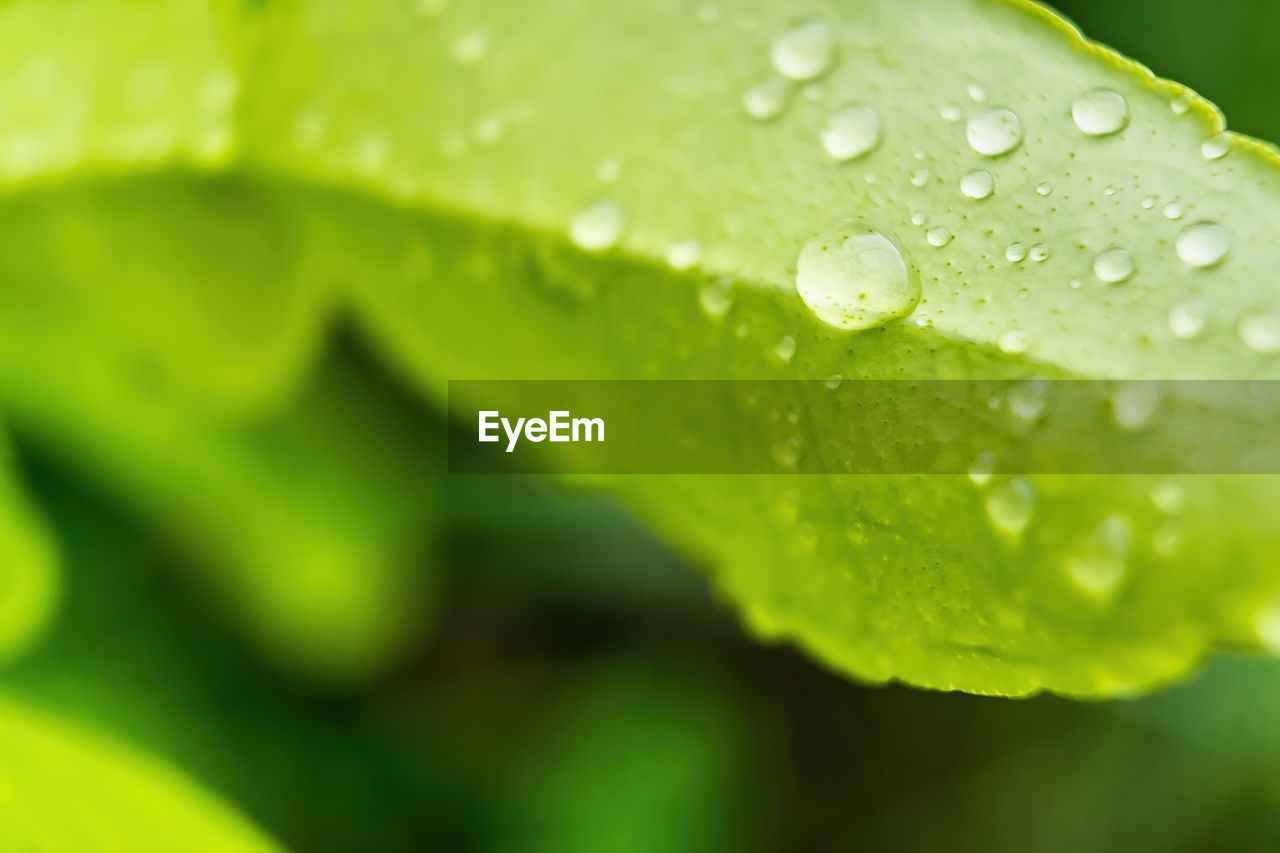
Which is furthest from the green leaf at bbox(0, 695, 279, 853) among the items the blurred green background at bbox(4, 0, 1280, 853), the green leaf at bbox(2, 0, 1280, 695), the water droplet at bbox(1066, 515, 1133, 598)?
the blurred green background at bbox(4, 0, 1280, 853)

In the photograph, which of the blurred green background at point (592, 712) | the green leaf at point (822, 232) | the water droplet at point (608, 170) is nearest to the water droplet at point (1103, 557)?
the green leaf at point (822, 232)

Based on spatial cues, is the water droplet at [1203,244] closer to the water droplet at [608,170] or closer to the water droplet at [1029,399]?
the water droplet at [1029,399]

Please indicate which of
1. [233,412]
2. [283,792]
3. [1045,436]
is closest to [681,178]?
[1045,436]

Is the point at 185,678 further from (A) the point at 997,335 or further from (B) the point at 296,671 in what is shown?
(A) the point at 997,335

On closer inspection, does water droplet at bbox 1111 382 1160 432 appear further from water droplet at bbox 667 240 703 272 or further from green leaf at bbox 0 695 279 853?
green leaf at bbox 0 695 279 853

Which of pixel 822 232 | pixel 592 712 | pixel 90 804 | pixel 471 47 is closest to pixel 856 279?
pixel 822 232

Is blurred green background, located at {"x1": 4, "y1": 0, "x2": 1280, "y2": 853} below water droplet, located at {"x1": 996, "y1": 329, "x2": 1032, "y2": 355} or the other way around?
below

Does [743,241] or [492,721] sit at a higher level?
[743,241]
